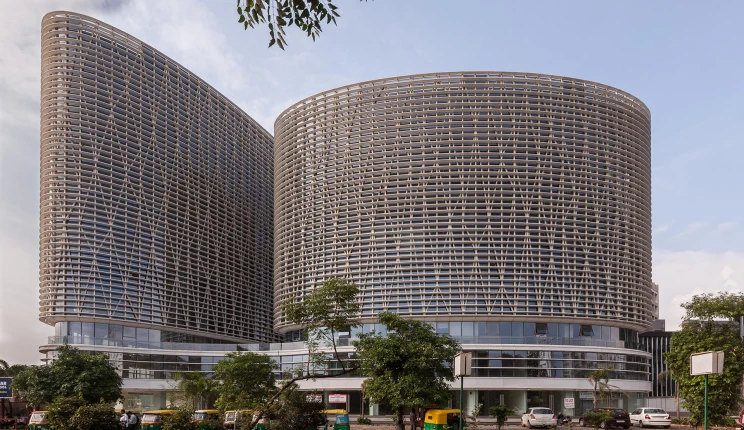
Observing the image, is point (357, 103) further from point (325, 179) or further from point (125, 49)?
point (125, 49)

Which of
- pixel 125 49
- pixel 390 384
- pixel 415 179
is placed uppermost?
pixel 125 49

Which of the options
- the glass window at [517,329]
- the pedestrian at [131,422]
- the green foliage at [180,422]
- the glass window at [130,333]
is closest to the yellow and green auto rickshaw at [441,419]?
the green foliage at [180,422]

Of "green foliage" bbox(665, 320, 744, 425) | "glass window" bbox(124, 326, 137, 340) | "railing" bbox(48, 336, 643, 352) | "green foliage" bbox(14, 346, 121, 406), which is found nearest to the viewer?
"green foliage" bbox(665, 320, 744, 425)

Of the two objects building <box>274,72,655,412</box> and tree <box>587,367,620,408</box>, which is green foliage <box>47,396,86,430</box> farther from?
tree <box>587,367,620,408</box>

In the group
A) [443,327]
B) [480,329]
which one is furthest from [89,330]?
[480,329]

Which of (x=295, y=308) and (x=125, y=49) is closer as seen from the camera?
(x=295, y=308)

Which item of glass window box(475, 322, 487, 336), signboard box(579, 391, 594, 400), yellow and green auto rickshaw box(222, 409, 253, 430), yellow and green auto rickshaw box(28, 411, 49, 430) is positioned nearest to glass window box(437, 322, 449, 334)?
glass window box(475, 322, 487, 336)

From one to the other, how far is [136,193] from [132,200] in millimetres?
1101

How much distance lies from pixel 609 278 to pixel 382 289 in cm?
2433

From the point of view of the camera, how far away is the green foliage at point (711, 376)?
1517 inches

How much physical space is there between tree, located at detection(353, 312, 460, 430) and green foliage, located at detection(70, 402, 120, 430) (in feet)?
41.6

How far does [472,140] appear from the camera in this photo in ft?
275

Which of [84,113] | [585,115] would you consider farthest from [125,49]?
[585,115]

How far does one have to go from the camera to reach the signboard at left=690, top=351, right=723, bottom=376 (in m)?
18.5
